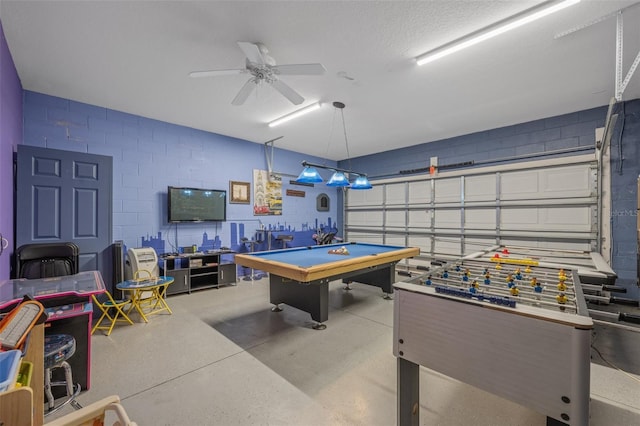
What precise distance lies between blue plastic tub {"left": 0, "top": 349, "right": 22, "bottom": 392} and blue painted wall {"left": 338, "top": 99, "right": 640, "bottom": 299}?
6.03 metres

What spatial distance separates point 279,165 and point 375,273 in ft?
11.7

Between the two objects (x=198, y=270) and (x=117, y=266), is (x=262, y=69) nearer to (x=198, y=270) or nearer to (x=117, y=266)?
(x=117, y=266)

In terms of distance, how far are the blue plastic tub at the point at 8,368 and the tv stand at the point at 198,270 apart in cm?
354

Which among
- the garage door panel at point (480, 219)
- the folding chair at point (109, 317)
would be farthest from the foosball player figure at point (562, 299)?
the garage door panel at point (480, 219)

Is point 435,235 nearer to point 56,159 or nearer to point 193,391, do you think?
point 193,391

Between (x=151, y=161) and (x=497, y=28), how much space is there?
506 centimetres

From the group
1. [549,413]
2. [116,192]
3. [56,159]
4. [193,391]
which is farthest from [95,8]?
[549,413]

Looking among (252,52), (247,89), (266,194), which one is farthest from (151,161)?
(252,52)

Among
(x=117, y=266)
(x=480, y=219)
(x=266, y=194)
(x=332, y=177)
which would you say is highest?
(x=332, y=177)

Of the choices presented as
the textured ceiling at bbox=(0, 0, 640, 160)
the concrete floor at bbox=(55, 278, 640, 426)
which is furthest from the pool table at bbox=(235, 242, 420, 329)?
the textured ceiling at bbox=(0, 0, 640, 160)

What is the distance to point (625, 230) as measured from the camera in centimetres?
379

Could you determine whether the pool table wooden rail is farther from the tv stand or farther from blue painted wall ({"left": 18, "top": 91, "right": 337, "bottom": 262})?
blue painted wall ({"left": 18, "top": 91, "right": 337, "bottom": 262})

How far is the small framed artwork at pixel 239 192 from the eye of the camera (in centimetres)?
563

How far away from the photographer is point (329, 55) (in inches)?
109
